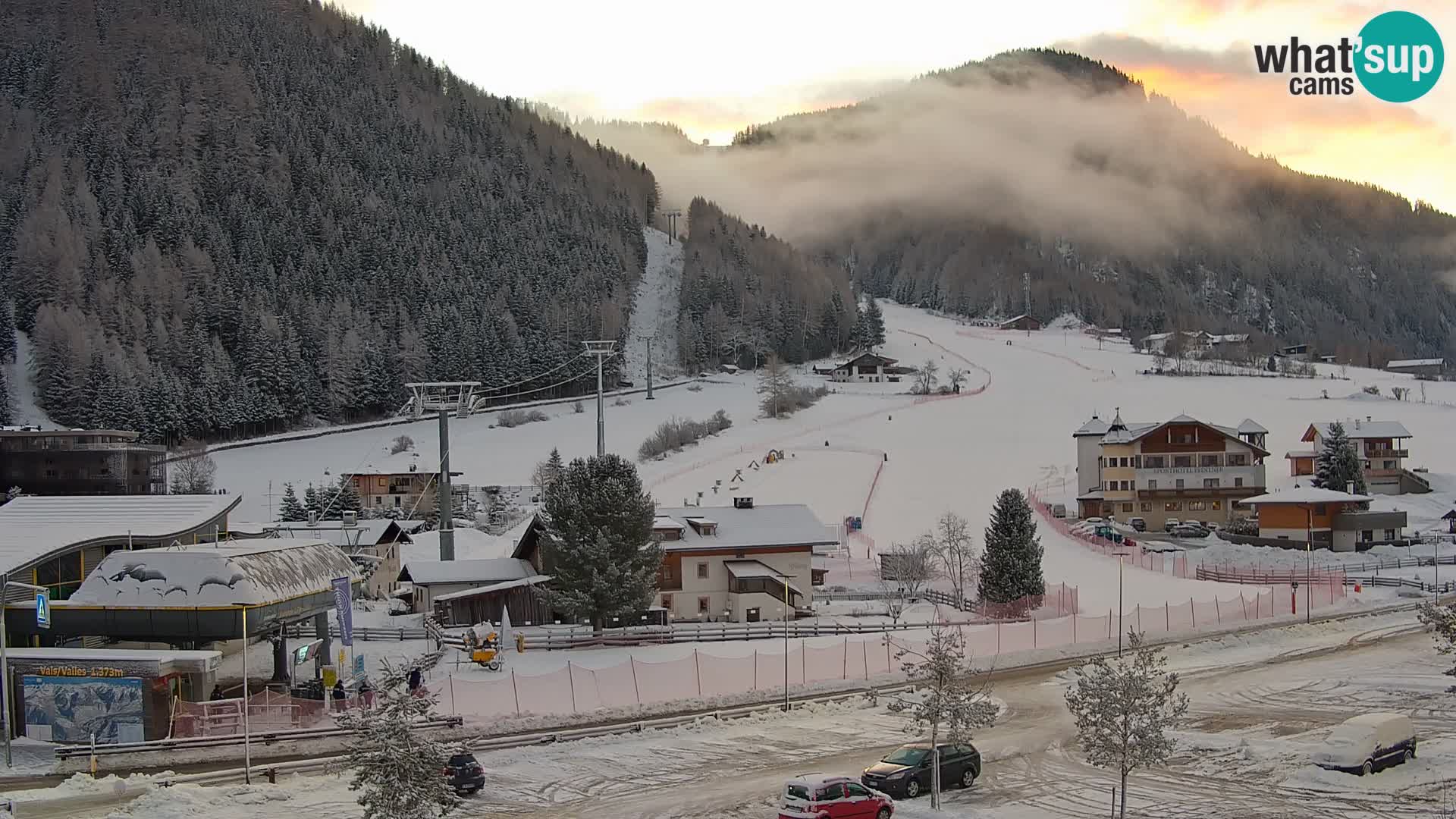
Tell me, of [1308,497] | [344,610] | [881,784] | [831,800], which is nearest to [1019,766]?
[881,784]

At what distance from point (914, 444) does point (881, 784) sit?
7690 centimetres

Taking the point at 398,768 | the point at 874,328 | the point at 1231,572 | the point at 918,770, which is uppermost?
the point at 874,328

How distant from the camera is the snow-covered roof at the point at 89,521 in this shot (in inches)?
1446

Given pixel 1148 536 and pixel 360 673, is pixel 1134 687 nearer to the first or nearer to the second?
pixel 360 673

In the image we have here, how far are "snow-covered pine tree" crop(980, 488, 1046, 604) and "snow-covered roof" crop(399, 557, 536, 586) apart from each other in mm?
17901

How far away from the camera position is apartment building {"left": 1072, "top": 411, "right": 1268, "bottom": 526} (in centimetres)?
7762

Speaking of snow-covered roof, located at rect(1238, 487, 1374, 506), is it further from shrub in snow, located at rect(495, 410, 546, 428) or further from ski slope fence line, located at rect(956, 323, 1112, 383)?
ski slope fence line, located at rect(956, 323, 1112, 383)

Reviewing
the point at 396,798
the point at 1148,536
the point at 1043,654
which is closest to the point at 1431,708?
the point at 1043,654

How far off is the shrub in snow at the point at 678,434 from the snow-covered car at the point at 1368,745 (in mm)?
72552

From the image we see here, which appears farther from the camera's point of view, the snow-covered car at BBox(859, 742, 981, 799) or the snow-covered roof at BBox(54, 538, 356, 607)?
the snow-covered roof at BBox(54, 538, 356, 607)

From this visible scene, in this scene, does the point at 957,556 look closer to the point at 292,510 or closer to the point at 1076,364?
the point at 292,510

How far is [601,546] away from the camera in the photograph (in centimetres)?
4519

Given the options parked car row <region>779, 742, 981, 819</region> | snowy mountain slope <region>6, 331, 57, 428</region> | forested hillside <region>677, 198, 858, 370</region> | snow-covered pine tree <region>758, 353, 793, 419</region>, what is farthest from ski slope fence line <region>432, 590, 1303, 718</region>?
forested hillside <region>677, 198, 858, 370</region>

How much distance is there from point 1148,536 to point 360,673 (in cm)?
4821
